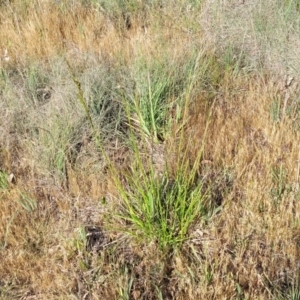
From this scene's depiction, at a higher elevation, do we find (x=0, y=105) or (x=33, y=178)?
(x=0, y=105)

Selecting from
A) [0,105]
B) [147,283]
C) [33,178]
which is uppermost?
[0,105]

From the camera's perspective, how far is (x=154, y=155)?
310cm

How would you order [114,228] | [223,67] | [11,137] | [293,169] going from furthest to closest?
1. [223,67]
2. [11,137]
3. [293,169]
4. [114,228]

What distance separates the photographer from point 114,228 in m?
2.51

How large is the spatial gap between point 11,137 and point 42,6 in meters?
2.12

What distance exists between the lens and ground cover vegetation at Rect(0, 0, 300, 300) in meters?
2.39

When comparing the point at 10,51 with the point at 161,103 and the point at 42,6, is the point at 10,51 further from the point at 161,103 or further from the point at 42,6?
the point at 161,103

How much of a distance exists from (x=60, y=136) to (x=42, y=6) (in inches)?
89.6

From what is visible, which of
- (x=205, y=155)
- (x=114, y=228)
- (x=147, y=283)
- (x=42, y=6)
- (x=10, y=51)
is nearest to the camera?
(x=147, y=283)

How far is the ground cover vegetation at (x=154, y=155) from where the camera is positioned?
2391 mm

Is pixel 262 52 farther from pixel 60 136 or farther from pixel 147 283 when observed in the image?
pixel 147 283

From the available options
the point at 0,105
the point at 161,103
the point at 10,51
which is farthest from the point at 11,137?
the point at 10,51

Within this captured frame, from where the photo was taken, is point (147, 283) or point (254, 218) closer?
point (147, 283)

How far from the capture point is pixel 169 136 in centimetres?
311
